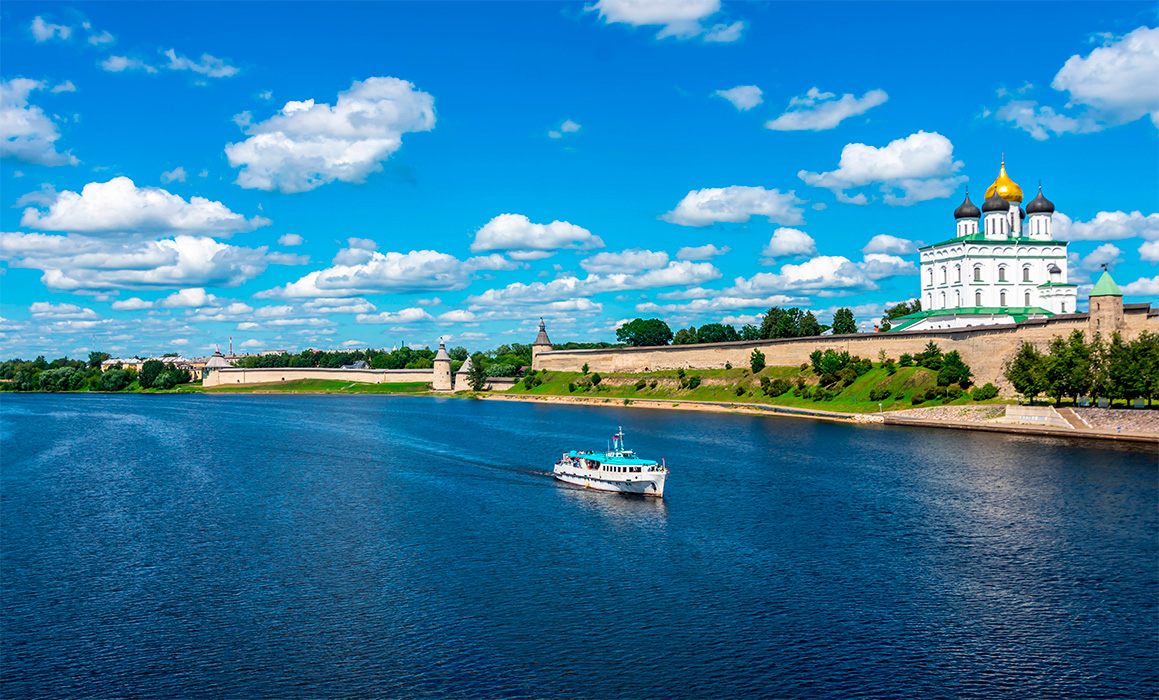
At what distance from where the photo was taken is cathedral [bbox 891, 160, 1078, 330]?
9288 cm

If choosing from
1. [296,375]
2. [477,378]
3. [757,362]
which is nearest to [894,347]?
[757,362]

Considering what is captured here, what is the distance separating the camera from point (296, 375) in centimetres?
17188

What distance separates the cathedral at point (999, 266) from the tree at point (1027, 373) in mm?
26884

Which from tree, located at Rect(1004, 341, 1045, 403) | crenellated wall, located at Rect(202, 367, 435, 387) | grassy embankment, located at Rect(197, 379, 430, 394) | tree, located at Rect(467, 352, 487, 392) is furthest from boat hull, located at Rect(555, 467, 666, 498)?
crenellated wall, located at Rect(202, 367, 435, 387)

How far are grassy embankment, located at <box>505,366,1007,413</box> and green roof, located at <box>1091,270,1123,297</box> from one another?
1083cm

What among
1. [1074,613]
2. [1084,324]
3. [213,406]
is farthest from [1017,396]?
[213,406]

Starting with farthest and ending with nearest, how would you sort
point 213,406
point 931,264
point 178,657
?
Result: point 213,406 → point 931,264 → point 178,657

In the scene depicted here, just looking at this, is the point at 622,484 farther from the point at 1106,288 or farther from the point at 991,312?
the point at 991,312

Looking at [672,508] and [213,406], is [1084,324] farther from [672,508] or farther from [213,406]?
[213,406]

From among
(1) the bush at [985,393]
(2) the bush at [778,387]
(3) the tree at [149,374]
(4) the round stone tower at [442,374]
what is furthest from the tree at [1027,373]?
(3) the tree at [149,374]

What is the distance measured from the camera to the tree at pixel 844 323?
11125 centimetres

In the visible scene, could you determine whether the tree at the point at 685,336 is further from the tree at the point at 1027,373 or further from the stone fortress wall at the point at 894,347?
the tree at the point at 1027,373

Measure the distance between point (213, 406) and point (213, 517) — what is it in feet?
281

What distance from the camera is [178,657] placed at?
782 inches
